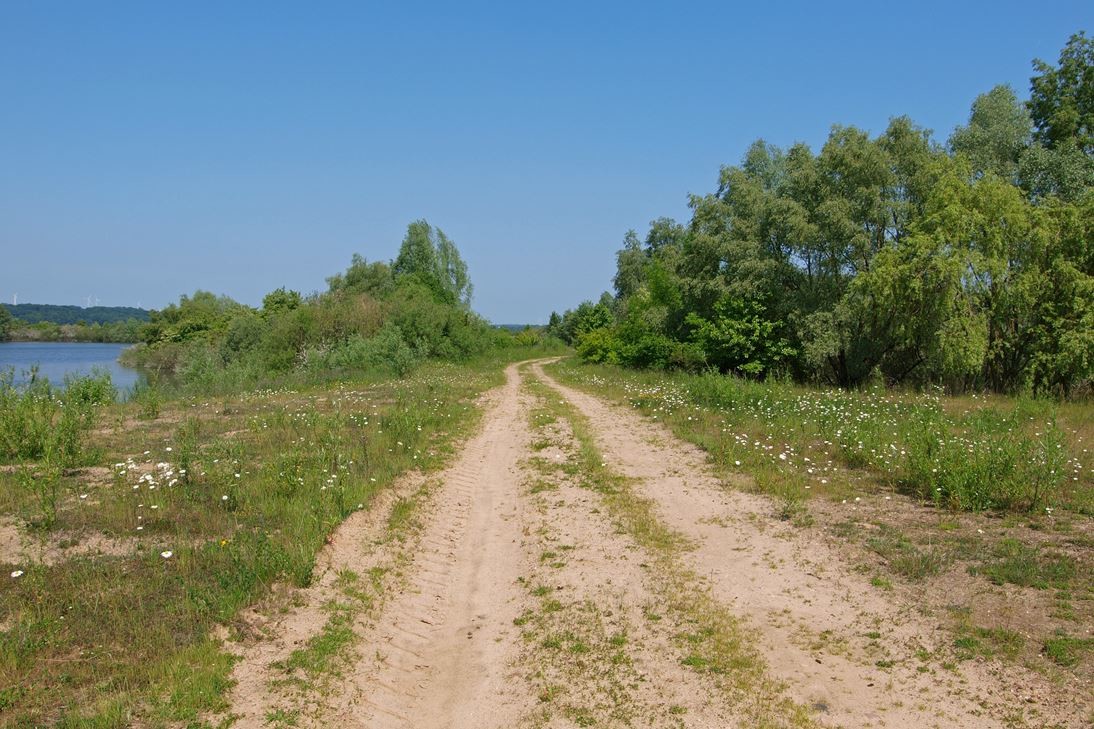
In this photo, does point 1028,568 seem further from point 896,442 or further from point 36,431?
point 36,431

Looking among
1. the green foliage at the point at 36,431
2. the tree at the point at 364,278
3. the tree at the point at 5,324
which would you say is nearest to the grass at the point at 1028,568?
the green foliage at the point at 36,431

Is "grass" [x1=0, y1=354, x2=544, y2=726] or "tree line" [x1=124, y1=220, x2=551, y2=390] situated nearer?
"grass" [x1=0, y1=354, x2=544, y2=726]

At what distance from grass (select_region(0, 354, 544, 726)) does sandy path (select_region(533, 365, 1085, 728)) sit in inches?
154

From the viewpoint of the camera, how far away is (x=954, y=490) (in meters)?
9.34

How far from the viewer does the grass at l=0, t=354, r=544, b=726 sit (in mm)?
5051

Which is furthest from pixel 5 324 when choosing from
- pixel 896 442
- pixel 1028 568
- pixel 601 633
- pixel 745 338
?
pixel 1028 568

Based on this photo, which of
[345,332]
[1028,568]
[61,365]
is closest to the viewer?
[1028,568]

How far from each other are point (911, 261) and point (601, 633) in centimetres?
2252

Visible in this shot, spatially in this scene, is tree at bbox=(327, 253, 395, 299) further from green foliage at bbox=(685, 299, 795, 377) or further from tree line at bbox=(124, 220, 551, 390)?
green foliage at bbox=(685, 299, 795, 377)

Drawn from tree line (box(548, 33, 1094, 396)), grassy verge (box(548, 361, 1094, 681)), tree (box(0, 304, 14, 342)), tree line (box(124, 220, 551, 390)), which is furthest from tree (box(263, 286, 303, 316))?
tree (box(0, 304, 14, 342))

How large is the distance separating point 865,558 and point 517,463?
722 centimetres

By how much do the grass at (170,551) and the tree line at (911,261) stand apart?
15857mm

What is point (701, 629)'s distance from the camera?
6148 mm

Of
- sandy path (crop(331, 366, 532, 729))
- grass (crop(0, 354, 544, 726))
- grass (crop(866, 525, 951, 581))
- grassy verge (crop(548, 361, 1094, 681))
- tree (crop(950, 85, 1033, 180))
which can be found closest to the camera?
grass (crop(0, 354, 544, 726))
